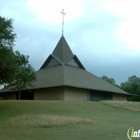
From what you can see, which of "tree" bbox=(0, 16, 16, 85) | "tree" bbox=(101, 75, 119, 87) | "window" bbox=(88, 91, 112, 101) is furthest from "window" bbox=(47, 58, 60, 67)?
Result: "tree" bbox=(101, 75, 119, 87)

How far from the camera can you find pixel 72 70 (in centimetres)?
4234

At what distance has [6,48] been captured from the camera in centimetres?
2102

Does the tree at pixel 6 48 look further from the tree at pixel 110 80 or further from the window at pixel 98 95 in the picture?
the tree at pixel 110 80

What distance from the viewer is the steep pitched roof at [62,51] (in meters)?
44.8

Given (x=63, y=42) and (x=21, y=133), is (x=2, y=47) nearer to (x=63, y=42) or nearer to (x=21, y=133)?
(x=21, y=133)

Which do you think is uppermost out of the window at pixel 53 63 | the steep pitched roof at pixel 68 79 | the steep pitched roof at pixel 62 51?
the steep pitched roof at pixel 62 51

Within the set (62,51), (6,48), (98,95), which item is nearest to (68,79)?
(98,95)

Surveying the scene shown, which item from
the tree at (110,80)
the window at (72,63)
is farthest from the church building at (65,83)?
the tree at (110,80)

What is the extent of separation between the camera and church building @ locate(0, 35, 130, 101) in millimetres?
36938

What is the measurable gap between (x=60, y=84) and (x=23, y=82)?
508 cm

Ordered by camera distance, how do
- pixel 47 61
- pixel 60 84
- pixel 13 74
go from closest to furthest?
pixel 13 74, pixel 60 84, pixel 47 61

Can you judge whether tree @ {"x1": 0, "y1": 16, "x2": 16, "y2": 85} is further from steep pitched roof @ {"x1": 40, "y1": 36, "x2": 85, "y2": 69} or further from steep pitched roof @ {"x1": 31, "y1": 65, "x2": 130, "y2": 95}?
steep pitched roof @ {"x1": 40, "y1": 36, "x2": 85, "y2": 69}

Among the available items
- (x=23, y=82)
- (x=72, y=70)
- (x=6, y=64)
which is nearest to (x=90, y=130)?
(x=6, y=64)

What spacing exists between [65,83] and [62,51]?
11.6 metres
